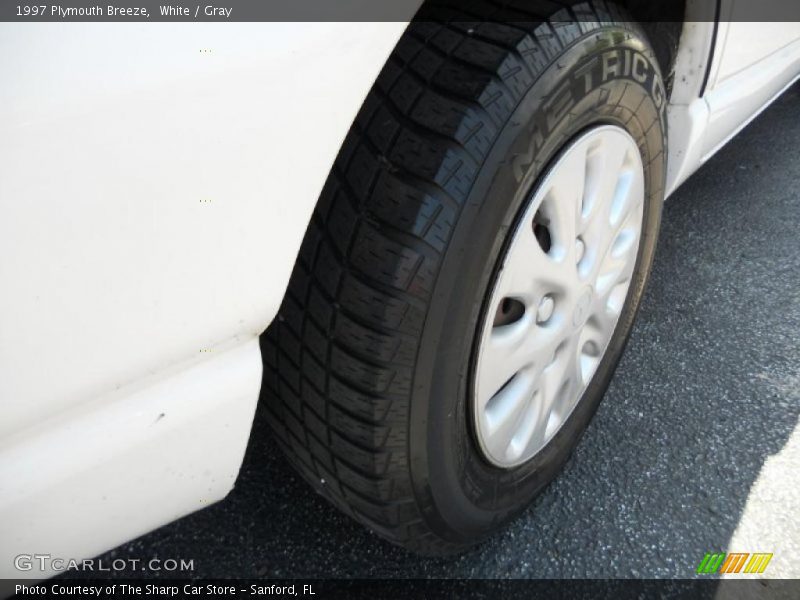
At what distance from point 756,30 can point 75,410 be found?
1.63 m

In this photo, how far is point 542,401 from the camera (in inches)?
52.6

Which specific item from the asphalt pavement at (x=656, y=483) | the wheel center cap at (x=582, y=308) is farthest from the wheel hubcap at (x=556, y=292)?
the asphalt pavement at (x=656, y=483)

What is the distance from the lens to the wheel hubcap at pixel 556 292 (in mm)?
1137

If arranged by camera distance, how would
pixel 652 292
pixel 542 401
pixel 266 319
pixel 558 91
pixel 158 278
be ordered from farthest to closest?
pixel 652 292 < pixel 542 401 < pixel 558 91 < pixel 266 319 < pixel 158 278

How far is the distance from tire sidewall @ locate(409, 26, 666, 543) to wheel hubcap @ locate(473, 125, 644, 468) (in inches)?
1.1

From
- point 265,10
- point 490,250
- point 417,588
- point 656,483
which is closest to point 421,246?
point 490,250

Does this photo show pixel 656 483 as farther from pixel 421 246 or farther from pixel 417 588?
pixel 421 246

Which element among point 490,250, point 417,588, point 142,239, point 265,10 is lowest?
point 417,588

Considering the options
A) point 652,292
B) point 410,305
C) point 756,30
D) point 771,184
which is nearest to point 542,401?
point 410,305

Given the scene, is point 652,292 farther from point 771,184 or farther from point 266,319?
point 266,319

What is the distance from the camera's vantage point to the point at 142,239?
73 cm

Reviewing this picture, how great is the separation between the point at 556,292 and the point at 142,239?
0.72m

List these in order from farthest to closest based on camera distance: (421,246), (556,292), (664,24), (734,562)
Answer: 1. (664,24)
2. (734,562)
3. (556,292)
4. (421,246)

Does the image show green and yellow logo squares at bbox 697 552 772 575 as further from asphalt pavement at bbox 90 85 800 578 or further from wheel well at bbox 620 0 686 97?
wheel well at bbox 620 0 686 97
